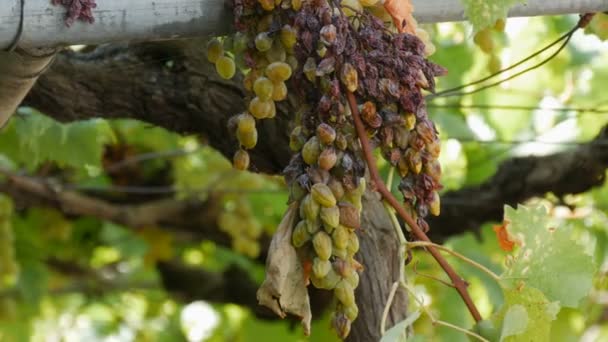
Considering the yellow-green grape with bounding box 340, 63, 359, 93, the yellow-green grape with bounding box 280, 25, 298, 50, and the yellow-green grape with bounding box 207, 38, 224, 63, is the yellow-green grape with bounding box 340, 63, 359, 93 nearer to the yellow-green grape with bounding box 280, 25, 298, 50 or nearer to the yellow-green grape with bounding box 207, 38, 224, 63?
the yellow-green grape with bounding box 280, 25, 298, 50

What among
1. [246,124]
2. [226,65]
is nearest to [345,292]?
[246,124]

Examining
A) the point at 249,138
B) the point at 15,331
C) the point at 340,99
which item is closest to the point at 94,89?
the point at 249,138

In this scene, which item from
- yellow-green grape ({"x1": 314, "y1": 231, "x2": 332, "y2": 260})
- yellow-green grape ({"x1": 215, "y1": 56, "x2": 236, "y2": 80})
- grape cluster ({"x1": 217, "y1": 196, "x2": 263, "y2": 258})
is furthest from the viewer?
grape cluster ({"x1": 217, "y1": 196, "x2": 263, "y2": 258})

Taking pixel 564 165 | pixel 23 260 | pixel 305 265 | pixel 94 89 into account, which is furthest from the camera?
pixel 23 260

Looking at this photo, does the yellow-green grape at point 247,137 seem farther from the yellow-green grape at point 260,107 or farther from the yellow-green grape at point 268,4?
the yellow-green grape at point 268,4

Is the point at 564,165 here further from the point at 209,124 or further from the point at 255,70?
the point at 255,70

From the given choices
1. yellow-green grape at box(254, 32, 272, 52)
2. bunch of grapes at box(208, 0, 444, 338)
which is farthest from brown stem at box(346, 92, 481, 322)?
yellow-green grape at box(254, 32, 272, 52)

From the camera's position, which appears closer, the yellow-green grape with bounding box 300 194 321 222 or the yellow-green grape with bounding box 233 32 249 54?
the yellow-green grape with bounding box 300 194 321 222
